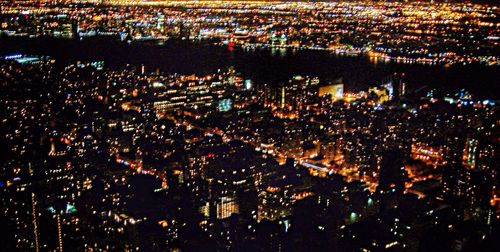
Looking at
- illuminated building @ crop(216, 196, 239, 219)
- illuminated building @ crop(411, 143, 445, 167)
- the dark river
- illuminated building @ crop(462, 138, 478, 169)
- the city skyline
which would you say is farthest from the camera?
the dark river

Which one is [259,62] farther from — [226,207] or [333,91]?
[226,207]

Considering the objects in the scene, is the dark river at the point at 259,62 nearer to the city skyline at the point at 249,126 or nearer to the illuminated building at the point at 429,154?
the city skyline at the point at 249,126

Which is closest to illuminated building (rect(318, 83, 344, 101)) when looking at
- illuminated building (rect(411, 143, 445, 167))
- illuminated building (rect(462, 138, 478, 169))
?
illuminated building (rect(411, 143, 445, 167))

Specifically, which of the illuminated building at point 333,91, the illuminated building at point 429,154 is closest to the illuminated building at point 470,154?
the illuminated building at point 429,154

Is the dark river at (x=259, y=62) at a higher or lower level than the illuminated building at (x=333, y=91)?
higher

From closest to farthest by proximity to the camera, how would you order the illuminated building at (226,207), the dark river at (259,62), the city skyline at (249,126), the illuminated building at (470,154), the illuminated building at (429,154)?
the city skyline at (249,126) < the illuminated building at (226,207) < the illuminated building at (470,154) < the illuminated building at (429,154) < the dark river at (259,62)

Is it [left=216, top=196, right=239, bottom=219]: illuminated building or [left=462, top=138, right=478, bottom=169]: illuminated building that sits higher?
[left=462, top=138, right=478, bottom=169]: illuminated building

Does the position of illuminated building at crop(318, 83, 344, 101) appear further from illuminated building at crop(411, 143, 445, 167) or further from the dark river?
illuminated building at crop(411, 143, 445, 167)

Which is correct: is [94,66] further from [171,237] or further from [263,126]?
[171,237]
